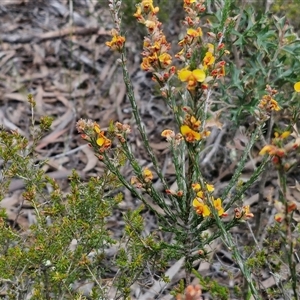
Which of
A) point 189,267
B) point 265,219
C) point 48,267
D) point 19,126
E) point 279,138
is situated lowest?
point 19,126

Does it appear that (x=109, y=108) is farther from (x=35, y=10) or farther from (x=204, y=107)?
(x=204, y=107)

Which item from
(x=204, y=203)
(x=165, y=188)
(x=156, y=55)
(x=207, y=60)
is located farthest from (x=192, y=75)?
(x=165, y=188)

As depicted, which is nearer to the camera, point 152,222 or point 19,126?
point 152,222

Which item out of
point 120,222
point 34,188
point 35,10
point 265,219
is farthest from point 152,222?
point 35,10

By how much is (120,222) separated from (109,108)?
3.42 feet

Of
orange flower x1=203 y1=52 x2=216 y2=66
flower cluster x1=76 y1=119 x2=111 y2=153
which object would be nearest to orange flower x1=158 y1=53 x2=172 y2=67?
orange flower x1=203 y1=52 x2=216 y2=66

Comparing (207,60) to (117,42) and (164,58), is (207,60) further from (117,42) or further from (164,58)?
(117,42)

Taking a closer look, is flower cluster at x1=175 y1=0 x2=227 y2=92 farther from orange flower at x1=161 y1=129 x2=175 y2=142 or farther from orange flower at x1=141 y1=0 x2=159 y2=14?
orange flower at x1=161 y1=129 x2=175 y2=142

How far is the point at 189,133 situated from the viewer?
1313 mm

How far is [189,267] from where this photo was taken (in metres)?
1.73

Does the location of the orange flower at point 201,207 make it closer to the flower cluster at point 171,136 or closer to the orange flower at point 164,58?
the flower cluster at point 171,136

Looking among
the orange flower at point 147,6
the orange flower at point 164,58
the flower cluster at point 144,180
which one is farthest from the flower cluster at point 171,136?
the orange flower at point 147,6

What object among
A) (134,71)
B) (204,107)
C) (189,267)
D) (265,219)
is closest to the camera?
(204,107)

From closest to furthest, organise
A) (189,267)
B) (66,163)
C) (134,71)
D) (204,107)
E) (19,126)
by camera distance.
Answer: (204,107) → (189,267) → (66,163) → (19,126) → (134,71)
